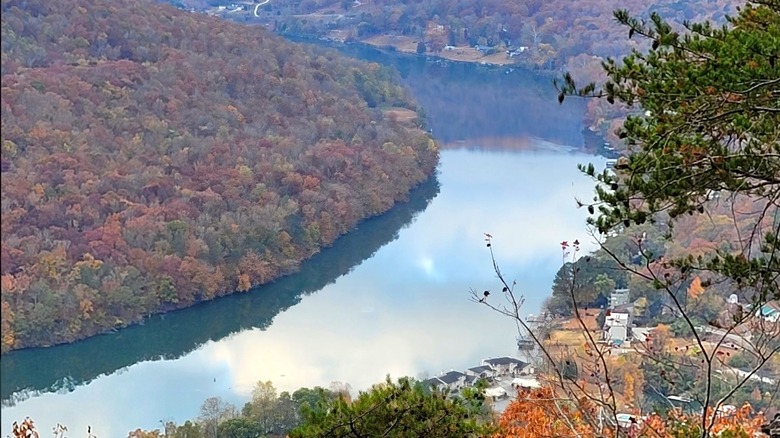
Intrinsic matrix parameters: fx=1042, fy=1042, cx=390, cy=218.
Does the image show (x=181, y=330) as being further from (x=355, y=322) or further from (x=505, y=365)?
(x=505, y=365)

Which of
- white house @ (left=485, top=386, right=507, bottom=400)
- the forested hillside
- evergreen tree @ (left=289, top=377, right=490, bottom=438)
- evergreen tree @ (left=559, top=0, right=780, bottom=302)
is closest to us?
→ evergreen tree @ (left=559, top=0, right=780, bottom=302)

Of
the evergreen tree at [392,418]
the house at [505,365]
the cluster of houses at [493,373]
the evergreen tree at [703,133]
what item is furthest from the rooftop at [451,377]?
the evergreen tree at [703,133]

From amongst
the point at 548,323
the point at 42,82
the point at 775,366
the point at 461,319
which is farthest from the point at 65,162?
the point at 775,366

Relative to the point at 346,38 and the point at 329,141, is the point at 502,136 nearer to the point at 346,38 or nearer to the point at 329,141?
the point at 329,141

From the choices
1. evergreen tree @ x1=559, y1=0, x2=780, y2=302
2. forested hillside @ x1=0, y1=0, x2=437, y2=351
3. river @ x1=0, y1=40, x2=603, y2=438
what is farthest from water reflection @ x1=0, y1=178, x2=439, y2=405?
evergreen tree @ x1=559, y1=0, x2=780, y2=302

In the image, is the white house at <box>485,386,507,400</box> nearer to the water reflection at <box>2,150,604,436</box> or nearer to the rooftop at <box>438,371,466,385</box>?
the rooftop at <box>438,371,466,385</box>

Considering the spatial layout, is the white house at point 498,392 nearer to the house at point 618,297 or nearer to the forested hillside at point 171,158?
the house at point 618,297
